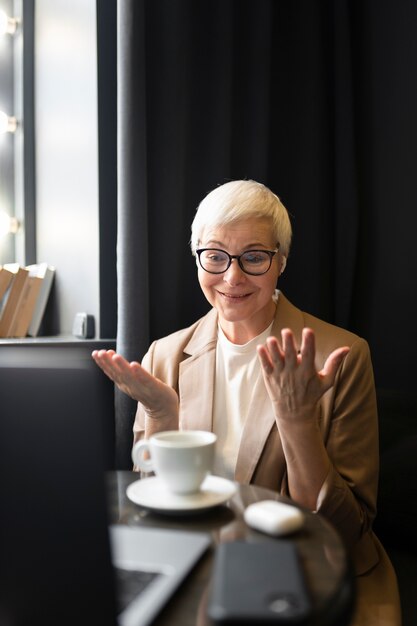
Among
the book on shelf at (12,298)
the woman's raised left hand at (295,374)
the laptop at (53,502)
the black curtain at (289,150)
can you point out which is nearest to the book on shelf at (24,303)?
the book on shelf at (12,298)

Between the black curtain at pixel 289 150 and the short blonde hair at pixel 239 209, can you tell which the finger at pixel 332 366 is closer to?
the short blonde hair at pixel 239 209

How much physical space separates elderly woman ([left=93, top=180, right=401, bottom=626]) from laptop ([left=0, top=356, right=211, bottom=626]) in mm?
493

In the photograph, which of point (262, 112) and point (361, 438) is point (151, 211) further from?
point (361, 438)

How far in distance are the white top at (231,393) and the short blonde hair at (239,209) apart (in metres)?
0.23

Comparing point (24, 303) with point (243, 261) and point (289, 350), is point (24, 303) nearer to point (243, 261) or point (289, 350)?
point (243, 261)

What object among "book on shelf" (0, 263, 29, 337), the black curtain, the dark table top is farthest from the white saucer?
"book on shelf" (0, 263, 29, 337)

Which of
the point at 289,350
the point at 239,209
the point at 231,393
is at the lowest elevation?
the point at 231,393

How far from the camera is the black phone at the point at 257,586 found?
1.85 ft

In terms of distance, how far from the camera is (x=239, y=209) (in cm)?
137

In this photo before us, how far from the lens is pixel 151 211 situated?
1863mm

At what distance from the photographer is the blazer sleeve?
113 centimetres

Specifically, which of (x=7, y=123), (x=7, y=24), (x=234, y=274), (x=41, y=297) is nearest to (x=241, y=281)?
(x=234, y=274)

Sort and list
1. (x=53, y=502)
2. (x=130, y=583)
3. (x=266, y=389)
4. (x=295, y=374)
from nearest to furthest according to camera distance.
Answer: (x=53, y=502), (x=130, y=583), (x=295, y=374), (x=266, y=389)

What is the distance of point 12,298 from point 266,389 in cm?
96
